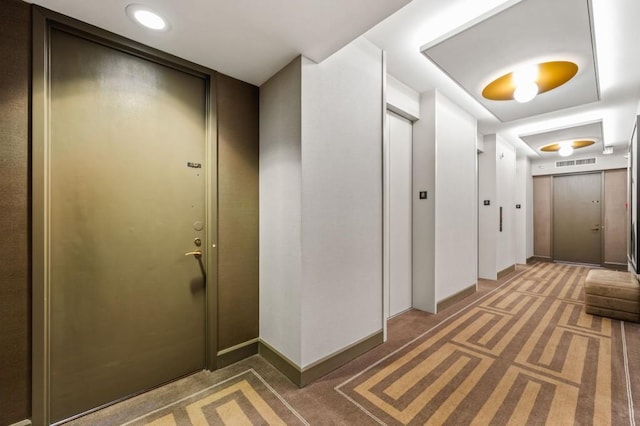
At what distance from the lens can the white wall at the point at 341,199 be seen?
6.99ft

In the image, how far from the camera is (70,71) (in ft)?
5.73

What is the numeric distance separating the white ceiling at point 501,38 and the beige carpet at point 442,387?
2829mm

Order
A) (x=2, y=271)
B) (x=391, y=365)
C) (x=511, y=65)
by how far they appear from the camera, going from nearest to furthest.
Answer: (x=2, y=271) < (x=391, y=365) < (x=511, y=65)

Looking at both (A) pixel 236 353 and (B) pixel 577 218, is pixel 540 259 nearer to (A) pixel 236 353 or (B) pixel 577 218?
(B) pixel 577 218

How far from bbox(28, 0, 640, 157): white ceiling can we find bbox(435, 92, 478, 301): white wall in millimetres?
842

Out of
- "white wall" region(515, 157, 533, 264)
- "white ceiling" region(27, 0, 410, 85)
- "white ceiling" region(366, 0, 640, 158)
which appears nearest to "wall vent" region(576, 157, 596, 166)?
"white wall" region(515, 157, 533, 264)

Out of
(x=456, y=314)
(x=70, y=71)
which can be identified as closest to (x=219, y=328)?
(x=70, y=71)

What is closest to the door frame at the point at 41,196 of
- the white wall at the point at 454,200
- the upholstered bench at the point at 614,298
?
the white wall at the point at 454,200

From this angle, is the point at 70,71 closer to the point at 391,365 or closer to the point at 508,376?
the point at 391,365

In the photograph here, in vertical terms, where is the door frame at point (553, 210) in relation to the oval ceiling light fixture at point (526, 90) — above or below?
below

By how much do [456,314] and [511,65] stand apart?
118 inches

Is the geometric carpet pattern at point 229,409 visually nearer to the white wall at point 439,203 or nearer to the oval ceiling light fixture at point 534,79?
the white wall at point 439,203

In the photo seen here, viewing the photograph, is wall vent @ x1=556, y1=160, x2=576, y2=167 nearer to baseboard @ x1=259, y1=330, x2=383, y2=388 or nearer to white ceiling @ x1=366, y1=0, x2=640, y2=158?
white ceiling @ x1=366, y1=0, x2=640, y2=158

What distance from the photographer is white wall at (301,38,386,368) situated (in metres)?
2.13
